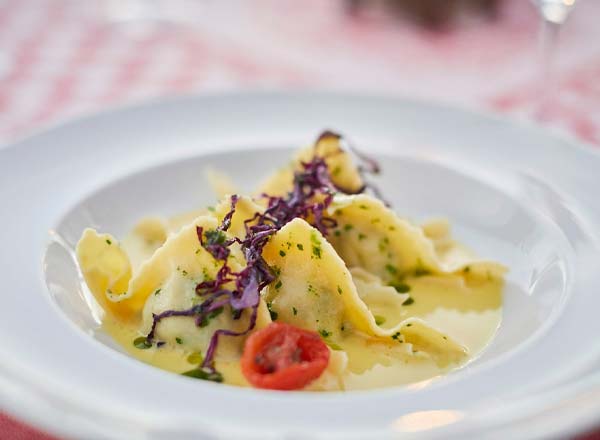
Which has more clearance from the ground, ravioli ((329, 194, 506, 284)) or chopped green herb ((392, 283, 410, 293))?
ravioli ((329, 194, 506, 284))

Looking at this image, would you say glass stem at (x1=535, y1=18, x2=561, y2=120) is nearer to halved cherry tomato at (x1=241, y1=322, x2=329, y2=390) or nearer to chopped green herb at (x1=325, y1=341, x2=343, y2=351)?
chopped green herb at (x1=325, y1=341, x2=343, y2=351)

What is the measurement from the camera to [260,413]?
2.34m

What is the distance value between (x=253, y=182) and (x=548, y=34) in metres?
1.68

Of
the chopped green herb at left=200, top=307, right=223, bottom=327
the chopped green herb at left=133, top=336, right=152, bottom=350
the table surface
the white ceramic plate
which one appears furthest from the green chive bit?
the table surface

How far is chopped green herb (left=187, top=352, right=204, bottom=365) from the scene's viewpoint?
2959 millimetres

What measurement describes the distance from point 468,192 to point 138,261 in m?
1.56

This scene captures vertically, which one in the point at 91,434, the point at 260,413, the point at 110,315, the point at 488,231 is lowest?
the point at 91,434

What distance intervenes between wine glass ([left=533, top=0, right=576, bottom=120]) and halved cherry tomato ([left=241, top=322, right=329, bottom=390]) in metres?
2.24

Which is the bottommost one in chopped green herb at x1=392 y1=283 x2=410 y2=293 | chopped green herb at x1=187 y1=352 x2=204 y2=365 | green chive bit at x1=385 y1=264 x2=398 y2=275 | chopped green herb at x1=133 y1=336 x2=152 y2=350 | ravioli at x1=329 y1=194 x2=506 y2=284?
chopped green herb at x1=187 y1=352 x2=204 y2=365

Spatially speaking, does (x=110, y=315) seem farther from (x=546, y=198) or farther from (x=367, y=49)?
(x=367, y=49)

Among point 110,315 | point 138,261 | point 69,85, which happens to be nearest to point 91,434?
point 110,315

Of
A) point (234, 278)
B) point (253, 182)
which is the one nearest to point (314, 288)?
point (234, 278)

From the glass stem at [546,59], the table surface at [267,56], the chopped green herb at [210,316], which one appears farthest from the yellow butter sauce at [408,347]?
the table surface at [267,56]

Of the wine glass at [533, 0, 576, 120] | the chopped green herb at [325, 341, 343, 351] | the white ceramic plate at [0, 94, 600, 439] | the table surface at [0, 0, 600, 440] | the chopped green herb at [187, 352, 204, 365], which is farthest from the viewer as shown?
the table surface at [0, 0, 600, 440]
